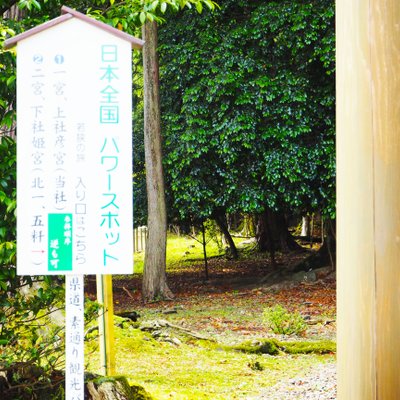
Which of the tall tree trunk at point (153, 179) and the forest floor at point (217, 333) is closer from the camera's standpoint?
the forest floor at point (217, 333)

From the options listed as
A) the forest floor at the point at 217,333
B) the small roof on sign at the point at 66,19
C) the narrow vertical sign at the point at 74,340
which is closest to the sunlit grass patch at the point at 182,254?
the forest floor at the point at 217,333

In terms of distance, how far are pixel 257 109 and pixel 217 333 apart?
486 cm

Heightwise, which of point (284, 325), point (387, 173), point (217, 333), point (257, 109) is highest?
point (257, 109)

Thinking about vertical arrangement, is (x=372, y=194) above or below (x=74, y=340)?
above

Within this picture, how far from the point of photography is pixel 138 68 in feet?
60.1

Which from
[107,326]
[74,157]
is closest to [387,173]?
[74,157]

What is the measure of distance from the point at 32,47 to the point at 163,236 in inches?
422

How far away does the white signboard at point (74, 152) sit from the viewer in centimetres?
336

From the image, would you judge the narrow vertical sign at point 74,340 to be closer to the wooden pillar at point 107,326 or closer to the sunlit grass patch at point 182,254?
the wooden pillar at point 107,326

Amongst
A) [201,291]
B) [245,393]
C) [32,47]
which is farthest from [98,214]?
[201,291]

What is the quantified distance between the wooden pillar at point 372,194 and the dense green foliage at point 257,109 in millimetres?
10123

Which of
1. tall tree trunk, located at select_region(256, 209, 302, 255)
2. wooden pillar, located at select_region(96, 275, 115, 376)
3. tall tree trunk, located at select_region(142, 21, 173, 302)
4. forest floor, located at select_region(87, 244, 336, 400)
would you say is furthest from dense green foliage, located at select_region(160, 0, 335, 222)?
wooden pillar, located at select_region(96, 275, 115, 376)

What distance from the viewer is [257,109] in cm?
1309

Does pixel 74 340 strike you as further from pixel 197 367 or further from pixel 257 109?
pixel 257 109
